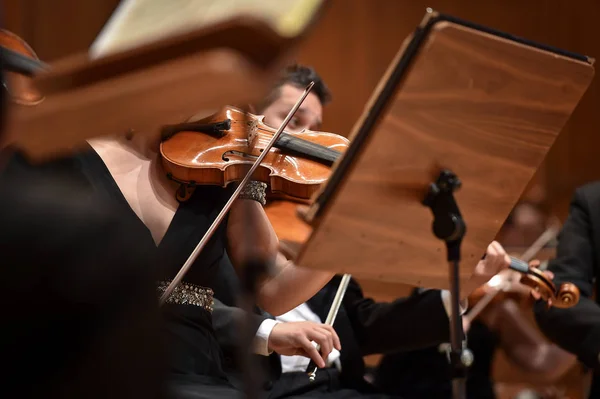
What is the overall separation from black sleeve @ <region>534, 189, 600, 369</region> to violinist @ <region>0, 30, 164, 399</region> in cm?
168

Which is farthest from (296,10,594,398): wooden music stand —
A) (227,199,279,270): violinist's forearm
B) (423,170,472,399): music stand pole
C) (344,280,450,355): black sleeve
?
(344,280,450,355): black sleeve

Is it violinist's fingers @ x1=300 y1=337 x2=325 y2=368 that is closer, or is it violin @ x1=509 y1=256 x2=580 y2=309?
violinist's fingers @ x1=300 y1=337 x2=325 y2=368

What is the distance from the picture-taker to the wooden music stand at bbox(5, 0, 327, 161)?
0.50 m

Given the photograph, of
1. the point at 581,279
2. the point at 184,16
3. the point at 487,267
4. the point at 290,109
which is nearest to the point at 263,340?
the point at 487,267

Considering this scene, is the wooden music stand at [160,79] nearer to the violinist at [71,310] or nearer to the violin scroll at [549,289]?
the violinist at [71,310]

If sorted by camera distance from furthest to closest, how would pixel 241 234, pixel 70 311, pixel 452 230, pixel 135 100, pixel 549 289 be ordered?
pixel 549 289
pixel 241 234
pixel 452 230
pixel 135 100
pixel 70 311

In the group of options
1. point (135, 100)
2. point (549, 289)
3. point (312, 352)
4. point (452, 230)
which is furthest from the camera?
point (549, 289)

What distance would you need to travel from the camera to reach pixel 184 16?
0.62 metres

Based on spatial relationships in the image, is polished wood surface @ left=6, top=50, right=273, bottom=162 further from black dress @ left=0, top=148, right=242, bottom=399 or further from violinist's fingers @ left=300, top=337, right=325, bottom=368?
violinist's fingers @ left=300, top=337, right=325, bottom=368

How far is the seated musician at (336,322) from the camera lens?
150cm

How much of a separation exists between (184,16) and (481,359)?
224cm

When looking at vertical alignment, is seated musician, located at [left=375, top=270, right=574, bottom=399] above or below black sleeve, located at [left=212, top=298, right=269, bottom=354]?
below

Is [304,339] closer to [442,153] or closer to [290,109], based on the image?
[442,153]

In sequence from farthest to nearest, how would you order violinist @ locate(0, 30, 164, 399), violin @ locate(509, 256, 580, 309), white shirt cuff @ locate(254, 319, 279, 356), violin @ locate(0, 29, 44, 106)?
violin @ locate(509, 256, 580, 309), white shirt cuff @ locate(254, 319, 279, 356), violin @ locate(0, 29, 44, 106), violinist @ locate(0, 30, 164, 399)
